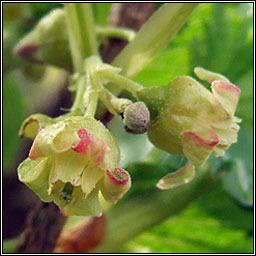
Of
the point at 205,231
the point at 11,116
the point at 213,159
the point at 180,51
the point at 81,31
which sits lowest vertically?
the point at 205,231

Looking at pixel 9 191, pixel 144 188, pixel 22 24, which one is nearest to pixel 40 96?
pixel 9 191

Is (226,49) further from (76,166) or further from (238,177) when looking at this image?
(76,166)

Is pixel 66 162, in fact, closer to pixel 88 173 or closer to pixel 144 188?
pixel 88 173

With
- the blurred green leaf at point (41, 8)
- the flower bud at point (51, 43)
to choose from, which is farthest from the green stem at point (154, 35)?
the blurred green leaf at point (41, 8)

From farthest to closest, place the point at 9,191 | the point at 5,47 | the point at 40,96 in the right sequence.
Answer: the point at 40,96
the point at 9,191
the point at 5,47

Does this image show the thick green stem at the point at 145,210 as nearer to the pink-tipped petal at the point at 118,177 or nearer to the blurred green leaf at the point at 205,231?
the blurred green leaf at the point at 205,231

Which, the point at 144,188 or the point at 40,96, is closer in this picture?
the point at 144,188

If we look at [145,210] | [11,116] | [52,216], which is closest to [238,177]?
[145,210]
